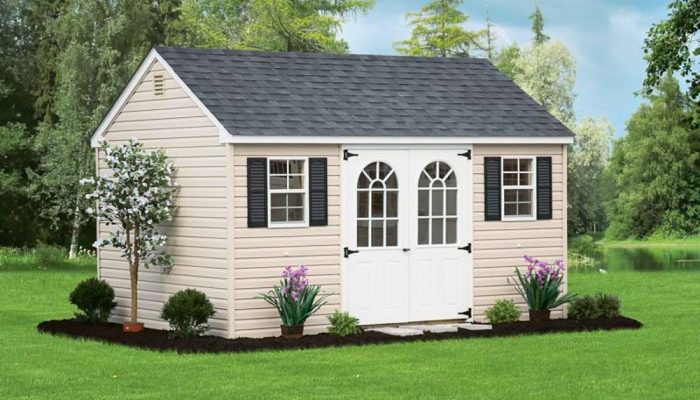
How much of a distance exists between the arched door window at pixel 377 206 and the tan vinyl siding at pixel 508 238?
3.93 ft

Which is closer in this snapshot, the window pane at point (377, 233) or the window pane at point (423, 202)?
the window pane at point (377, 233)

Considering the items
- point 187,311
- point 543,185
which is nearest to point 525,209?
point 543,185

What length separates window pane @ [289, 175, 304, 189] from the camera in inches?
634

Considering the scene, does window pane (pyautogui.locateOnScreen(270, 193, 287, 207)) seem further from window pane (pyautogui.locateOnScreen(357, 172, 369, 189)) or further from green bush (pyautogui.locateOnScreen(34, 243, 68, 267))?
green bush (pyautogui.locateOnScreen(34, 243, 68, 267))

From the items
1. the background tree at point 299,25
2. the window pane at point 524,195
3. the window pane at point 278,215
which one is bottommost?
the window pane at point 278,215

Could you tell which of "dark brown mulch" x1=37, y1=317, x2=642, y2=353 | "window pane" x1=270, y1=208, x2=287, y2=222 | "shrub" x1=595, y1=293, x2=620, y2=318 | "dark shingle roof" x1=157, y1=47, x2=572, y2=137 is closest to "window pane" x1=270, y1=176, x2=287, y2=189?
"window pane" x1=270, y1=208, x2=287, y2=222

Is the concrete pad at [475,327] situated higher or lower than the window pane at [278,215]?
lower

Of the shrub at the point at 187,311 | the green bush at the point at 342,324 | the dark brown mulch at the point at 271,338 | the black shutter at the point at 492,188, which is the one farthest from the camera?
the black shutter at the point at 492,188

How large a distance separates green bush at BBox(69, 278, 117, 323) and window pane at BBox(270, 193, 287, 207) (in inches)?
113

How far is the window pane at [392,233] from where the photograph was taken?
16.9 meters

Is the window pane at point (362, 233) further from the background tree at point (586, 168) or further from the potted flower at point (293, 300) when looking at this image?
the background tree at point (586, 168)

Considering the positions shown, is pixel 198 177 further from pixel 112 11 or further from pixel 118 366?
pixel 112 11

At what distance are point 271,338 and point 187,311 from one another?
1.08m

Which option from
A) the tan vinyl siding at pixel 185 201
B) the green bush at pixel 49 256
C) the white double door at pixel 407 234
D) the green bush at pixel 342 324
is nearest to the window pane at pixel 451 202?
the white double door at pixel 407 234
